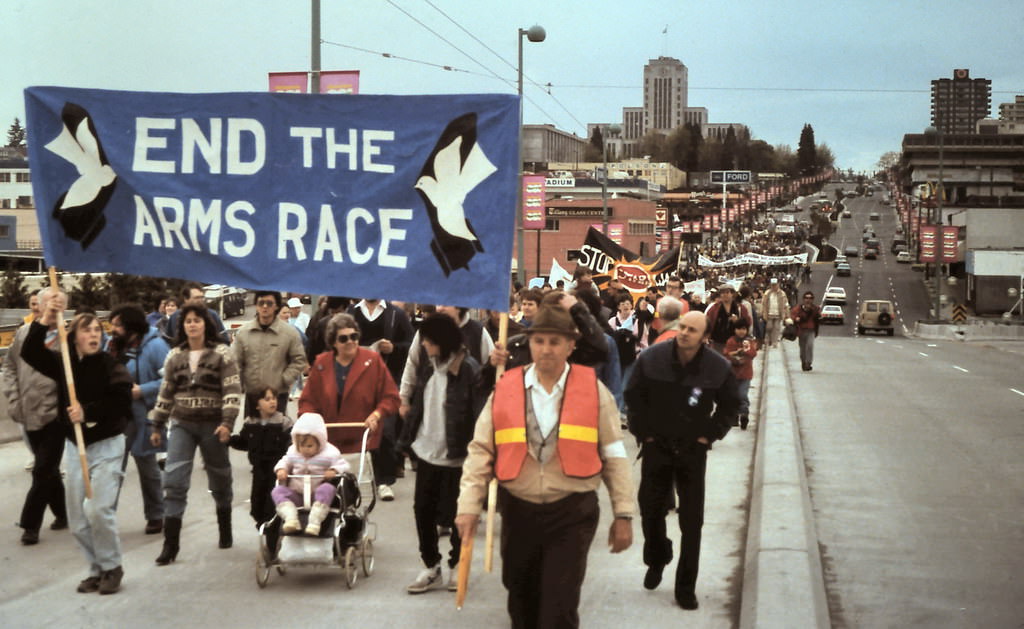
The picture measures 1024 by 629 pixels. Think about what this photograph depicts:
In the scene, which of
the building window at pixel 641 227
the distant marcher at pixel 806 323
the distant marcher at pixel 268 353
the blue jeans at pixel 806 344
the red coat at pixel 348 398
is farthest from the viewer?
the building window at pixel 641 227

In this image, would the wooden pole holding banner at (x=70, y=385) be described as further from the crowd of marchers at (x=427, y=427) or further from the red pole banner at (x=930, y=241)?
the red pole banner at (x=930, y=241)

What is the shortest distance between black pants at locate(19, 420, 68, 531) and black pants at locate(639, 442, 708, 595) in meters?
4.43

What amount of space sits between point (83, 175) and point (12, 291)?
43.3 m

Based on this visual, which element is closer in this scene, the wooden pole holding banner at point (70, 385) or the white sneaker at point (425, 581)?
the wooden pole holding banner at point (70, 385)

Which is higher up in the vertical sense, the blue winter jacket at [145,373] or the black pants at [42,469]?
the blue winter jacket at [145,373]

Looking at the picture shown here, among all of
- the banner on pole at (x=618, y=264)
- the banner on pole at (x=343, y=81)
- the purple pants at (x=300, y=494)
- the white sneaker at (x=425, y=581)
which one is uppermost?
the banner on pole at (x=343, y=81)

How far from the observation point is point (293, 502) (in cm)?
802

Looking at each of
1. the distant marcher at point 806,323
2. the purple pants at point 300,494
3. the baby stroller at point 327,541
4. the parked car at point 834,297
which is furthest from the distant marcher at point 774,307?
the parked car at point 834,297

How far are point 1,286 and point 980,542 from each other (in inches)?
1833

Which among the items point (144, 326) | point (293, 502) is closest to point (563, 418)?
point (293, 502)

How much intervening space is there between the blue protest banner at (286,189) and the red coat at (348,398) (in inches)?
61.6

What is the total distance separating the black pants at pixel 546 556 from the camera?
18.1 feet

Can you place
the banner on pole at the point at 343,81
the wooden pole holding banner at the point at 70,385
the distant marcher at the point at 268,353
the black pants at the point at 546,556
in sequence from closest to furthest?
the black pants at the point at 546,556 → the wooden pole holding banner at the point at 70,385 → the distant marcher at the point at 268,353 → the banner on pole at the point at 343,81

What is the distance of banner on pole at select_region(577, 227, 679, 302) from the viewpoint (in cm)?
2427
